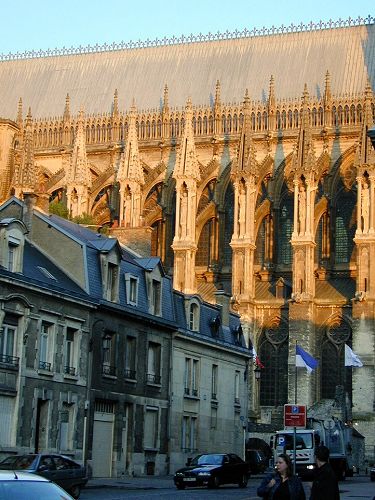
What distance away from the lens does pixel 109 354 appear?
114 ft

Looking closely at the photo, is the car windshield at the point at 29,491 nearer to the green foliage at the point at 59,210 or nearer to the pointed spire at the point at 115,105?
the green foliage at the point at 59,210

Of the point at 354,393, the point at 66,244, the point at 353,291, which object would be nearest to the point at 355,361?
the point at 354,393

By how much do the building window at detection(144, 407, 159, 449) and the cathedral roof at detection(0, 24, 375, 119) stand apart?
31.4 m

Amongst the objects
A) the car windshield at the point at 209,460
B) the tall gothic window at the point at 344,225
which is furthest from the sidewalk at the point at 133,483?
the tall gothic window at the point at 344,225

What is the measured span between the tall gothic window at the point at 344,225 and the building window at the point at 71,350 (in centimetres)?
2920

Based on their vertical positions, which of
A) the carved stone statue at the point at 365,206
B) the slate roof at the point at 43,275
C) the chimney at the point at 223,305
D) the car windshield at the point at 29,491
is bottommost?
the car windshield at the point at 29,491

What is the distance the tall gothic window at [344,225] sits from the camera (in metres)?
60.0

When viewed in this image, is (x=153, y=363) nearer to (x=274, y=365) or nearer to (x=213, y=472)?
(x=213, y=472)

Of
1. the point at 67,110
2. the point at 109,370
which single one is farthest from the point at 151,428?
the point at 67,110

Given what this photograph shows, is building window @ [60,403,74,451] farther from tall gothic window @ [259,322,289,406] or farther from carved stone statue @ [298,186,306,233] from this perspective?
carved stone statue @ [298,186,306,233]

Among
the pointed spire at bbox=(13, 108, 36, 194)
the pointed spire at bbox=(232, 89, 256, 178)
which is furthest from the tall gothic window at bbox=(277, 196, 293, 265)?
the pointed spire at bbox=(13, 108, 36, 194)

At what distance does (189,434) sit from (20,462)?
17317mm

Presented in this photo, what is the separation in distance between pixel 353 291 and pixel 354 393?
6185 millimetres

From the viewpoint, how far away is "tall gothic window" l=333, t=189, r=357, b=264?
60.0m
